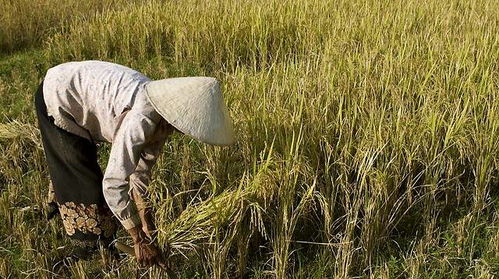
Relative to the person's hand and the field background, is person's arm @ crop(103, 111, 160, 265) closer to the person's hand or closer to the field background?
the person's hand

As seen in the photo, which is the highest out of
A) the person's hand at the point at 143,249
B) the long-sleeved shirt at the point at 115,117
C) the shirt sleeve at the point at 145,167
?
the long-sleeved shirt at the point at 115,117

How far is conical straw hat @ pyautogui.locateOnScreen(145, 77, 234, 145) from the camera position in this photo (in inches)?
64.2

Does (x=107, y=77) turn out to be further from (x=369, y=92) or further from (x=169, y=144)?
(x=369, y=92)

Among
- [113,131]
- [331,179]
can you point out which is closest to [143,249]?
[113,131]

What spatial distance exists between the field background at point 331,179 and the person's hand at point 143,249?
8 centimetres

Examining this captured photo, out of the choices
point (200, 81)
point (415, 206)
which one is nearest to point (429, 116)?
point (415, 206)

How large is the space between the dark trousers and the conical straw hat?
0.47 meters

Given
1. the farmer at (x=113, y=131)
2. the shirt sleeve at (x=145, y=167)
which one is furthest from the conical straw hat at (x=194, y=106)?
the shirt sleeve at (x=145, y=167)

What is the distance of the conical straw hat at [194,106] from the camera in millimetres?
1631

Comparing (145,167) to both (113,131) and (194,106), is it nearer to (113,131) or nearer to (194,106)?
(113,131)

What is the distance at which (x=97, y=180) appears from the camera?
6.50ft

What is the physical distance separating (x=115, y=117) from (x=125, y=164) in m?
0.27

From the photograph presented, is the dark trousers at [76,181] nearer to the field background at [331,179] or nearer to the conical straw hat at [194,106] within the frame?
the field background at [331,179]

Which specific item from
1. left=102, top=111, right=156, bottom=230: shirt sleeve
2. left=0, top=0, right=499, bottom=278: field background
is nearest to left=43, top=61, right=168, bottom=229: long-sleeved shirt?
left=102, top=111, right=156, bottom=230: shirt sleeve
